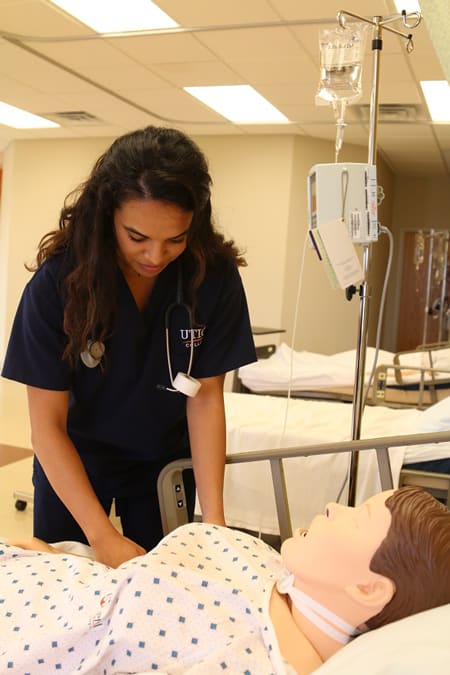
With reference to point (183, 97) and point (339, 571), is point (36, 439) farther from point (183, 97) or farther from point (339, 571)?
point (183, 97)

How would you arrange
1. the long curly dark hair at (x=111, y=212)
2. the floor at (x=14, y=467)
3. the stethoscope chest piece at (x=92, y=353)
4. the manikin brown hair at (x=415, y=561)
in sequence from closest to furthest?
the manikin brown hair at (x=415, y=561) → the long curly dark hair at (x=111, y=212) → the stethoscope chest piece at (x=92, y=353) → the floor at (x=14, y=467)

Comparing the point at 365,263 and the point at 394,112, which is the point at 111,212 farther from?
the point at 394,112

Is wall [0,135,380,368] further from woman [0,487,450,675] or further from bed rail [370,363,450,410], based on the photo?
woman [0,487,450,675]

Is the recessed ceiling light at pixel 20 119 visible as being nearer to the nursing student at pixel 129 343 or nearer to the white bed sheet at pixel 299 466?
the white bed sheet at pixel 299 466

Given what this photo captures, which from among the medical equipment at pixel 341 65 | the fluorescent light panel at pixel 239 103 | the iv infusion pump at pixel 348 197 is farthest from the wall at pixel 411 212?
the iv infusion pump at pixel 348 197

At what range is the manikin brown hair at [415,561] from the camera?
3.35 ft

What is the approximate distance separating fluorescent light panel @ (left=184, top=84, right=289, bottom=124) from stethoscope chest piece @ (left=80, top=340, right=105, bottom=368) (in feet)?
14.2

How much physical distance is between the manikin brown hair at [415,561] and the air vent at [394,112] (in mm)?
5072

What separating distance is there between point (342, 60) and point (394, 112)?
13.9 feet

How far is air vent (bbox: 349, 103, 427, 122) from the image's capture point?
579 centimetres

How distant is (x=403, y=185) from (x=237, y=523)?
7541 millimetres

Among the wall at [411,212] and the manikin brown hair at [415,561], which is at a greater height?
the wall at [411,212]

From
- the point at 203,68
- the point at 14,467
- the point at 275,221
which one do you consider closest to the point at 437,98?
the point at 203,68

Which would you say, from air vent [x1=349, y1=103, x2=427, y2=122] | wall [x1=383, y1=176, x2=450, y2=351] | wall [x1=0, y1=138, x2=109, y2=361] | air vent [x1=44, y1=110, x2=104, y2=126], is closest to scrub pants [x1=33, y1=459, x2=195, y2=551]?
air vent [x1=349, y1=103, x2=427, y2=122]
